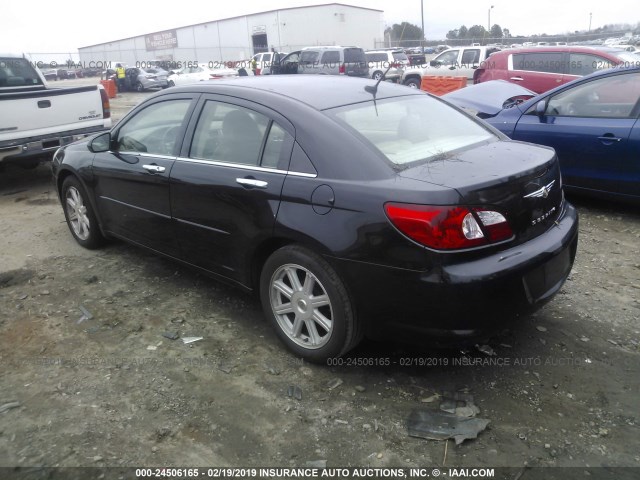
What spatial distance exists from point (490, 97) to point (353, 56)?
16.4m

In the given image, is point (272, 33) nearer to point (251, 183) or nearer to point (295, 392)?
point (251, 183)

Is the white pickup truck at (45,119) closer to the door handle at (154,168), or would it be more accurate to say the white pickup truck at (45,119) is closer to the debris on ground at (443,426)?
the door handle at (154,168)

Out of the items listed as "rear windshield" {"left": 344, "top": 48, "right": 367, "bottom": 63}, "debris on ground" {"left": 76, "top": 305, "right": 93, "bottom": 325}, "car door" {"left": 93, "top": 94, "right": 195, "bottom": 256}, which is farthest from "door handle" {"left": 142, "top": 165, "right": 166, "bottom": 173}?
"rear windshield" {"left": 344, "top": 48, "right": 367, "bottom": 63}

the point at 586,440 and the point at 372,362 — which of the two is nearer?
the point at 586,440

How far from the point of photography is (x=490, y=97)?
6.93m

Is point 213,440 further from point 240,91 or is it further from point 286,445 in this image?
point 240,91

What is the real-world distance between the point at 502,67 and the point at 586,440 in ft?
34.8

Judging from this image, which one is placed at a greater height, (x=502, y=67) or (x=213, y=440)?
(x=502, y=67)

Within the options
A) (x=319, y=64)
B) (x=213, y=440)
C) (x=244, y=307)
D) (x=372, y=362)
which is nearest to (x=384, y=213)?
(x=372, y=362)

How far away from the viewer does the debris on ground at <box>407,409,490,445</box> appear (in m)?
2.61

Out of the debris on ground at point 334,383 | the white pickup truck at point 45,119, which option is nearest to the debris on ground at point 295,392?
the debris on ground at point 334,383

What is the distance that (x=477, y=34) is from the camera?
2931 inches

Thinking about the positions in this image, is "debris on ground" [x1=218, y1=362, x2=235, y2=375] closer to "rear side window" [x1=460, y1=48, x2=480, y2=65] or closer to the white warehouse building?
"rear side window" [x1=460, y1=48, x2=480, y2=65]

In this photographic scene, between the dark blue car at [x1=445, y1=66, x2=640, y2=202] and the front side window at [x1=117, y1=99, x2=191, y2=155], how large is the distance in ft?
12.3
